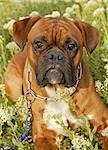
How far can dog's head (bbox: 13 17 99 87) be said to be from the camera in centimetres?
421

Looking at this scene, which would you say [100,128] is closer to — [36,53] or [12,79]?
[36,53]

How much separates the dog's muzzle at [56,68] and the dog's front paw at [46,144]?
49 cm

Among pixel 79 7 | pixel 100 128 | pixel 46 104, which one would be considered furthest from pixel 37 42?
pixel 79 7

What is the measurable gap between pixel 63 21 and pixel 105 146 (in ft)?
3.08

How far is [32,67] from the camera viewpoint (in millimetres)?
4383

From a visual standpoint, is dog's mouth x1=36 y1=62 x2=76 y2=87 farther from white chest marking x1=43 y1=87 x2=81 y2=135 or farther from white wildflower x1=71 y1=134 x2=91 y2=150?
white wildflower x1=71 y1=134 x2=91 y2=150

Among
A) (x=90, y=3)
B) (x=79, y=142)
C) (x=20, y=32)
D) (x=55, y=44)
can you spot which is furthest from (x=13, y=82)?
(x=90, y=3)

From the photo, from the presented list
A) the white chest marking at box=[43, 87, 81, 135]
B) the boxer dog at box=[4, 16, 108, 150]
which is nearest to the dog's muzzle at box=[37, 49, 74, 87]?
the boxer dog at box=[4, 16, 108, 150]

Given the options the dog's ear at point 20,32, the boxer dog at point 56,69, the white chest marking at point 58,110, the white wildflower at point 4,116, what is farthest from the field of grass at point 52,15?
the dog's ear at point 20,32

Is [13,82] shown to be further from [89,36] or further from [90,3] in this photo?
[90,3]

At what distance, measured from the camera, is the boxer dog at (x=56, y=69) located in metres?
4.23

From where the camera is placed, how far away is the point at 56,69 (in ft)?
13.8

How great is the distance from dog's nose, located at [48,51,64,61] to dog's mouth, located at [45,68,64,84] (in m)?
0.08

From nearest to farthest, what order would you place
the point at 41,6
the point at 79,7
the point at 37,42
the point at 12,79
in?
1. the point at 37,42
2. the point at 12,79
3. the point at 79,7
4. the point at 41,6
